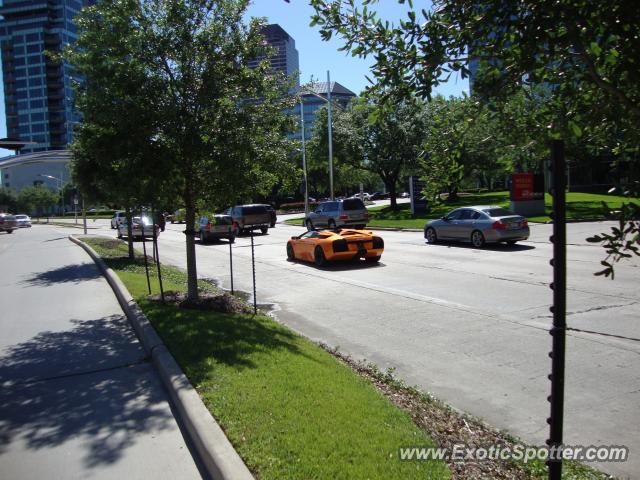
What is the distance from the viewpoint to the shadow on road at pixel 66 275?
14086 millimetres

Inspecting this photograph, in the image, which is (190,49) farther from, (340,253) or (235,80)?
(340,253)

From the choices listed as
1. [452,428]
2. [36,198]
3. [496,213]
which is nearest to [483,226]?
[496,213]

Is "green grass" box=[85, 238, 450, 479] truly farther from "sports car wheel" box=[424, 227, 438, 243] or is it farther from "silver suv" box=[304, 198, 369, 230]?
"silver suv" box=[304, 198, 369, 230]

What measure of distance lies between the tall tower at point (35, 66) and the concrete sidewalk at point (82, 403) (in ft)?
460

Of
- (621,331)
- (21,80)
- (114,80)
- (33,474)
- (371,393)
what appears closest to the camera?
(33,474)

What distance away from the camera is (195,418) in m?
4.41

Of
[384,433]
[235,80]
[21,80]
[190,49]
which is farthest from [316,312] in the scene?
[21,80]

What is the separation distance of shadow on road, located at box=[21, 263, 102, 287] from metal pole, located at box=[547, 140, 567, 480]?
1345cm

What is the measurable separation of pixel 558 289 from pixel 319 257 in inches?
522

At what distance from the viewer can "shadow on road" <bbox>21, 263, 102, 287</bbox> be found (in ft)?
46.2

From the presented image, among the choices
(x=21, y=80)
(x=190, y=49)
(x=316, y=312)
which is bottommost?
(x=316, y=312)

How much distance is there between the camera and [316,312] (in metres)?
9.92

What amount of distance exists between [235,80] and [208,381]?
17.7 ft

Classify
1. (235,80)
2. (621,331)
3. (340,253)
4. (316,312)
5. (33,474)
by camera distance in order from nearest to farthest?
(33,474)
(621,331)
(235,80)
(316,312)
(340,253)
